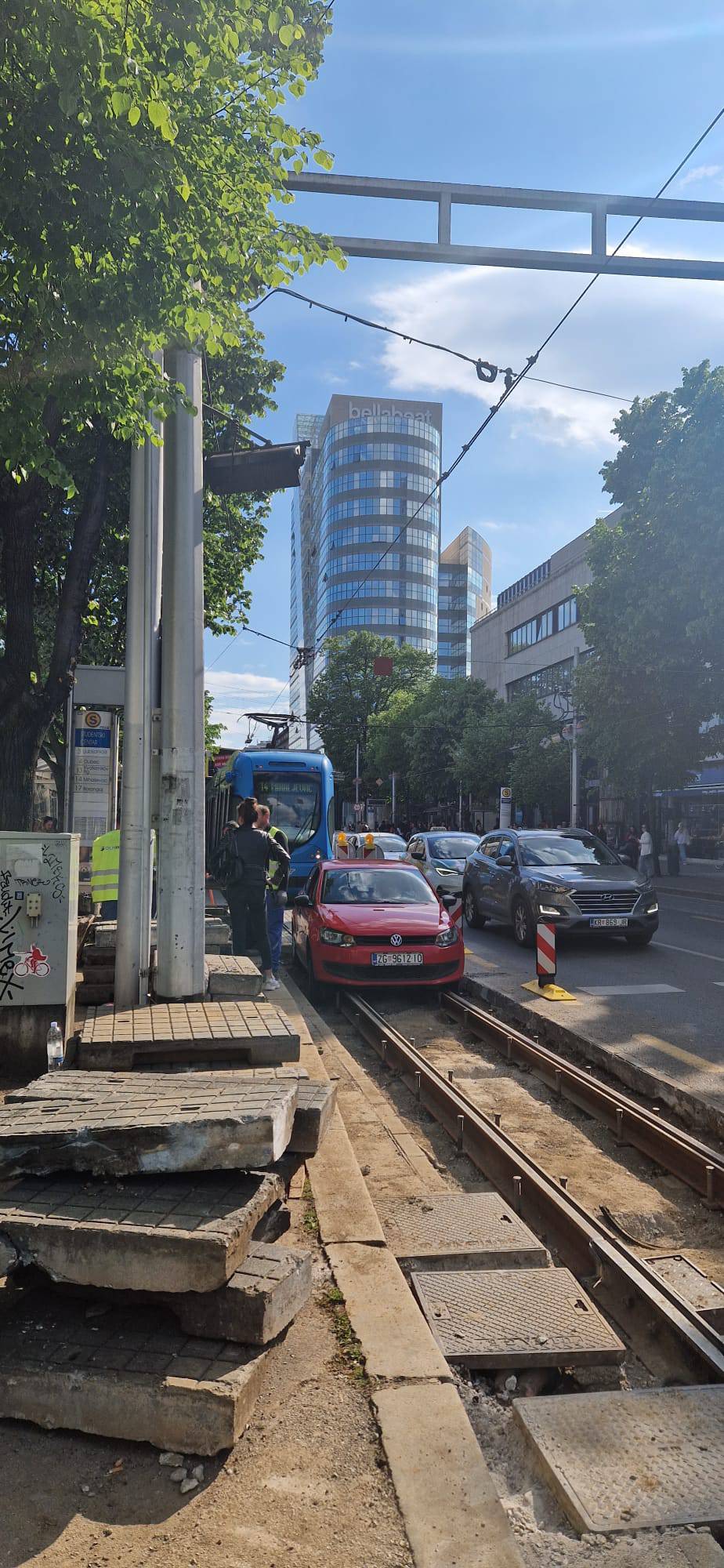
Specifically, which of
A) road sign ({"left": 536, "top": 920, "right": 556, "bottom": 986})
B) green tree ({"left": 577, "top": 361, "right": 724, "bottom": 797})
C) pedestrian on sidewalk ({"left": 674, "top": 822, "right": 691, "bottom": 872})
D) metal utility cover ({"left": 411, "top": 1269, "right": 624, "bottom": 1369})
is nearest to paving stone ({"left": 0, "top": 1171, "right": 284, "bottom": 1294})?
metal utility cover ({"left": 411, "top": 1269, "right": 624, "bottom": 1369})

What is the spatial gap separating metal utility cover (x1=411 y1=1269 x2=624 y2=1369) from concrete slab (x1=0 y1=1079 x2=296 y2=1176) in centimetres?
95

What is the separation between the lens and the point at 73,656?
12297 millimetres

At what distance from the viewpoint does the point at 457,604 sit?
122m

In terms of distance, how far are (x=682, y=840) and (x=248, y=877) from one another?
29.3 m

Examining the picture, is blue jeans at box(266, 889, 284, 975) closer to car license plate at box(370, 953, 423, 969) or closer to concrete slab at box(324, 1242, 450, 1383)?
car license plate at box(370, 953, 423, 969)

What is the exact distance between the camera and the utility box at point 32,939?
19.3ft

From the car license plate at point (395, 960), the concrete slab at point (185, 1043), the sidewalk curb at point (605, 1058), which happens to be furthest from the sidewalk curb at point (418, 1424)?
the car license plate at point (395, 960)

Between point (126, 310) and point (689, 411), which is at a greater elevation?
point (689, 411)

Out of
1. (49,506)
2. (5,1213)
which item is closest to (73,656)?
(49,506)

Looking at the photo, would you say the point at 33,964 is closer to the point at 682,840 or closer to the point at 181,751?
the point at 181,751

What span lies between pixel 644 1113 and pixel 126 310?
5.54 metres

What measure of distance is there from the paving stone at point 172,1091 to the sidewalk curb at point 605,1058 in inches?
123

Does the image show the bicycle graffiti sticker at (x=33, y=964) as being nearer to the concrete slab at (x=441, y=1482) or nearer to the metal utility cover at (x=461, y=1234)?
the metal utility cover at (x=461, y=1234)

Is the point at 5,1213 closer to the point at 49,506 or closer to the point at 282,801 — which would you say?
the point at 49,506
